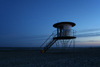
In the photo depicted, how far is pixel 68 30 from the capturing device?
17.3 m

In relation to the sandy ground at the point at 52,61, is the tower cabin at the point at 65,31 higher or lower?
higher

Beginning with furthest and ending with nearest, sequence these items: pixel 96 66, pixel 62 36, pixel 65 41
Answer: pixel 65 41 → pixel 62 36 → pixel 96 66

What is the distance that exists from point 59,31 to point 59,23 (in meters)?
1.58

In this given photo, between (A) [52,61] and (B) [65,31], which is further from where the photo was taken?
(B) [65,31]

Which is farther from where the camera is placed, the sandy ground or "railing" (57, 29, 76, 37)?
"railing" (57, 29, 76, 37)

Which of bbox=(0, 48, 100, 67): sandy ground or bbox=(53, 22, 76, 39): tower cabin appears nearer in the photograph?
bbox=(0, 48, 100, 67): sandy ground

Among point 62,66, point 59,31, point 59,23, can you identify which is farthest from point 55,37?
point 62,66

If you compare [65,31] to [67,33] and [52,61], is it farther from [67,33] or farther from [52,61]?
[52,61]

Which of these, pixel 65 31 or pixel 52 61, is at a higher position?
pixel 65 31

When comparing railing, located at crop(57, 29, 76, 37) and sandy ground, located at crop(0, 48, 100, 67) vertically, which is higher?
railing, located at crop(57, 29, 76, 37)

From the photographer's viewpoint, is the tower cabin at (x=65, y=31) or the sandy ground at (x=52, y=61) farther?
the tower cabin at (x=65, y=31)

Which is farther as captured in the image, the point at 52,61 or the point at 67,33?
the point at 67,33

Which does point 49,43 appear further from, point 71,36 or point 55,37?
point 71,36

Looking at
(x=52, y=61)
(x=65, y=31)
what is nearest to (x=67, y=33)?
(x=65, y=31)
